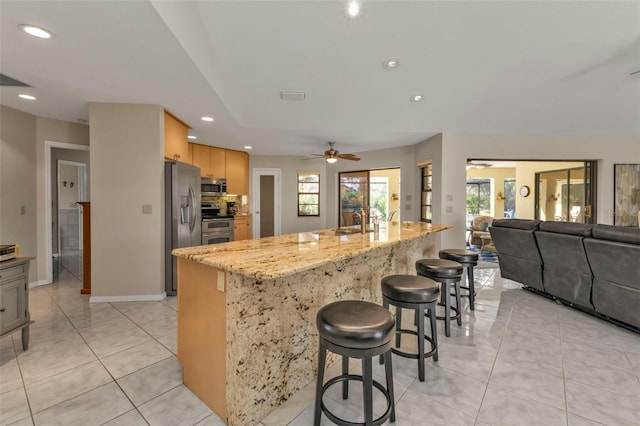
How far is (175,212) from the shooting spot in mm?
3771

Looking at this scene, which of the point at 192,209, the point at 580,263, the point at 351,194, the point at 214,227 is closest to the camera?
the point at 580,263

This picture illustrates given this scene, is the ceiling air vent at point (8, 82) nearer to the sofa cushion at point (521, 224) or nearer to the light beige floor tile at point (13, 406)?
the light beige floor tile at point (13, 406)

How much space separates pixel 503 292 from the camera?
12.8 feet

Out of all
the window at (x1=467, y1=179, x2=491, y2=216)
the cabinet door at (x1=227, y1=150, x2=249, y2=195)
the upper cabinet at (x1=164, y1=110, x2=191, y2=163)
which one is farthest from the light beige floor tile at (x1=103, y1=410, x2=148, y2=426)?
the window at (x1=467, y1=179, x2=491, y2=216)

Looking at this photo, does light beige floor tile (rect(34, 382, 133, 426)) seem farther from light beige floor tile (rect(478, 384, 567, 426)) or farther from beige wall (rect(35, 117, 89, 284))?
beige wall (rect(35, 117, 89, 284))

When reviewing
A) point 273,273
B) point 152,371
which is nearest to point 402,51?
point 273,273

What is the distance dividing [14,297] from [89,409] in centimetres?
134

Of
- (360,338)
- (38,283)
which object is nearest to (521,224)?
(360,338)

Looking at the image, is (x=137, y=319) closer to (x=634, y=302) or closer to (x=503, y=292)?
(x=503, y=292)

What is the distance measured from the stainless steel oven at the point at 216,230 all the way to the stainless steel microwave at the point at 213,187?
2.99 ft

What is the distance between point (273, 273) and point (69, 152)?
7.20 m

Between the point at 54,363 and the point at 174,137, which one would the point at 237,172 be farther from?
the point at 54,363

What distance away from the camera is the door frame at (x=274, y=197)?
24.7 ft

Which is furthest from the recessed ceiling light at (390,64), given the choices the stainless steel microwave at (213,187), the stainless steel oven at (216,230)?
the stainless steel microwave at (213,187)
